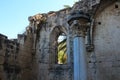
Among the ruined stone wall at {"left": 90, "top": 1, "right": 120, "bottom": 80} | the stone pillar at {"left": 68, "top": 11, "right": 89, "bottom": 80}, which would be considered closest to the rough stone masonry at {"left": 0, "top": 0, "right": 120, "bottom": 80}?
the ruined stone wall at {"left": 90, "top": 1, "right": 120, "bottom": 80}

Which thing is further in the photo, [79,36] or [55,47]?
[55,47]

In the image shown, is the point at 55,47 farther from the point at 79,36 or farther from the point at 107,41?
the point at 79,36

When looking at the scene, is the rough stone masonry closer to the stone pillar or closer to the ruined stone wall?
the ruined stone wall

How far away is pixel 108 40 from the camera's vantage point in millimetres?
11016

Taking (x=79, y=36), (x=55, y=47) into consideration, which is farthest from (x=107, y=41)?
(x=79, y=36)

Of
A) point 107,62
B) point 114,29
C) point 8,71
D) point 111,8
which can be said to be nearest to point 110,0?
point 111,8

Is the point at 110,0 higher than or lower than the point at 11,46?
higher

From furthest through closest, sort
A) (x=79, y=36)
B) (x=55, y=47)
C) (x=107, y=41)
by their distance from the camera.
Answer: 1. (x=55, y=47)
2. (x=107, y=41)
3. (x=79, y=36)

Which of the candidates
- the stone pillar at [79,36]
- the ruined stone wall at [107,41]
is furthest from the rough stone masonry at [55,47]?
the stone pillar at [79,36]

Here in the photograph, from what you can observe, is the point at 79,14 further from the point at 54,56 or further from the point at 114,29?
the point at 54,56

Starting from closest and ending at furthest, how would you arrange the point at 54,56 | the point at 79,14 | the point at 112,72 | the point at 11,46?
the point at 79,14, the point at 112,72, the point at 11,46, the point at 54,56

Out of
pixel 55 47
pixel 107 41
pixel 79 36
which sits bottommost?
pixel 79 36

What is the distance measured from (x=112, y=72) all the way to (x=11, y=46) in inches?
207

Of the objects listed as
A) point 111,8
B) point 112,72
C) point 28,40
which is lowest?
point 112,72
